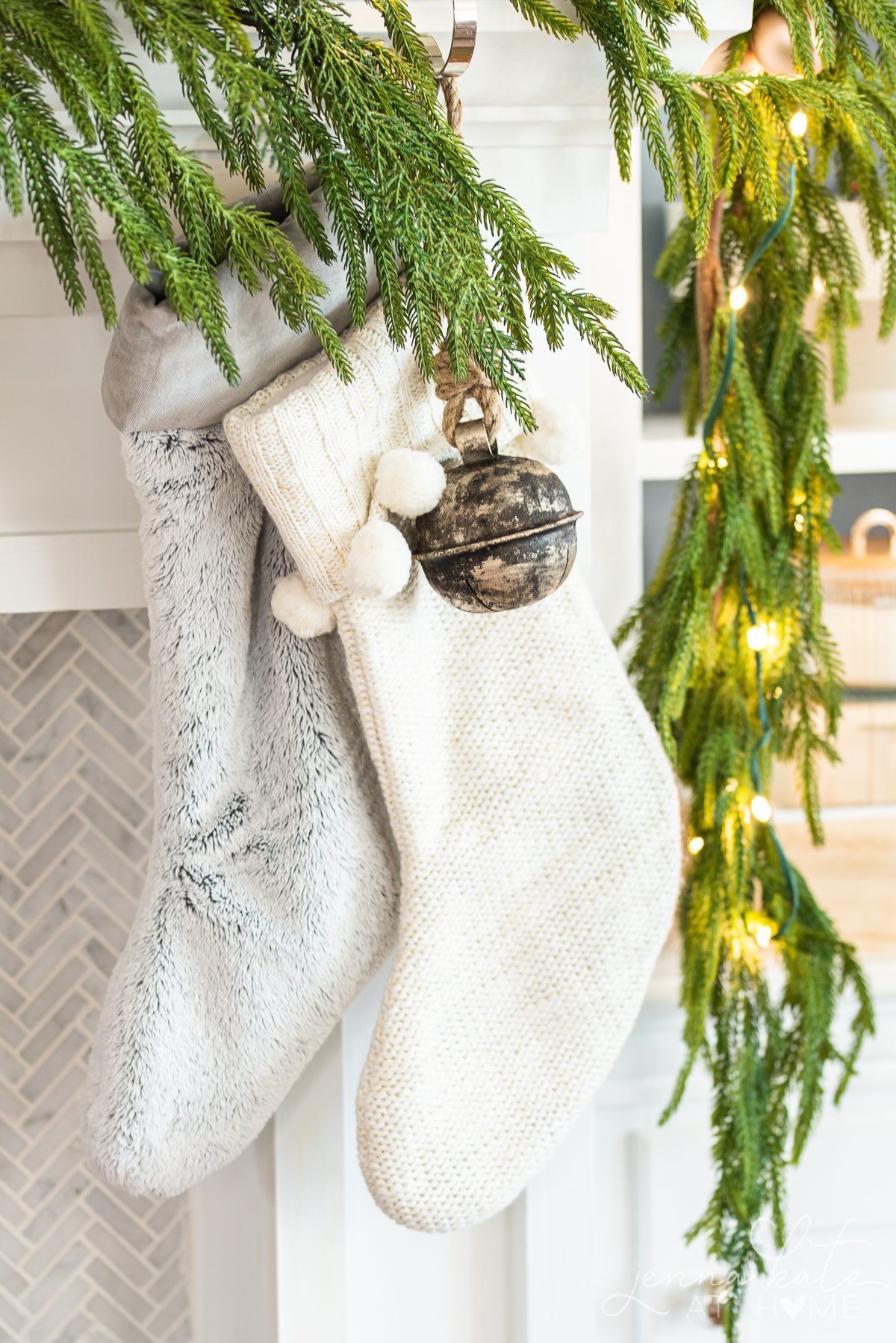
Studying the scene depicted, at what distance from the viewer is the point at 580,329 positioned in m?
0.48

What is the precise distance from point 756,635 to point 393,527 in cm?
41

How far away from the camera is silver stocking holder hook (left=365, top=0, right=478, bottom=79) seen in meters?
0.51

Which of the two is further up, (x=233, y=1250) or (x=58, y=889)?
(x=58, y=889)

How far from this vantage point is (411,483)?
1.73 feet

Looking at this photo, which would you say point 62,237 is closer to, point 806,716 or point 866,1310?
point 806,716

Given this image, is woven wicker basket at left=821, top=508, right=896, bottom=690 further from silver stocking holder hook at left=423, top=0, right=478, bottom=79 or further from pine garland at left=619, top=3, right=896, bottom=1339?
silver stocking holder hook at left=423, top=0, right=478, bottom=79

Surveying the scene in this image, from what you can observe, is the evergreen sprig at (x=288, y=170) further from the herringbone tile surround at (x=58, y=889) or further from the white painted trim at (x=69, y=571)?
the herringbone tile surround at (x=58, y=889)

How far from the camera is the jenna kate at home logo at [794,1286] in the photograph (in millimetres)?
969

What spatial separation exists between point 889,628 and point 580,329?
0.86 m

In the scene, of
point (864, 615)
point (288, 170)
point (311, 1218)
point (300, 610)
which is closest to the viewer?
point (288, 170)

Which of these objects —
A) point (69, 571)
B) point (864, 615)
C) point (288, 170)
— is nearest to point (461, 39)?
point (288, 170)

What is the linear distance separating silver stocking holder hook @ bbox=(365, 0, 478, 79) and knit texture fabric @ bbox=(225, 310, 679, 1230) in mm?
141

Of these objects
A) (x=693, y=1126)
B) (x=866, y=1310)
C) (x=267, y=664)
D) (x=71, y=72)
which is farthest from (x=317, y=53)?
(x=866, y=1310)

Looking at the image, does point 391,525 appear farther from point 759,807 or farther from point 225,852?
point 759,807
